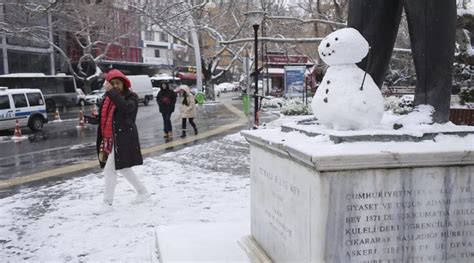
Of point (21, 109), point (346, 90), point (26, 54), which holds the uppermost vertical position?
point (26, 54)

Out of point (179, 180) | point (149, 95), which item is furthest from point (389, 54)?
point (149, 95)

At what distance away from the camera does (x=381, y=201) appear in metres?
2.46

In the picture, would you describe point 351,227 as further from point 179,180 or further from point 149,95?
point 149,95

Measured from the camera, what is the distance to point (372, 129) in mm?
2676

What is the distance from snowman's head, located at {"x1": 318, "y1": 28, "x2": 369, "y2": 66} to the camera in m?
2.74

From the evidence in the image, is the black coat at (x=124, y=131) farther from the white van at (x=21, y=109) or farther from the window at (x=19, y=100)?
the window at (x=19, y=100)

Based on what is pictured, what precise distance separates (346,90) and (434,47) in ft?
2.47

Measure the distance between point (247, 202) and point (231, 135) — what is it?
852cm

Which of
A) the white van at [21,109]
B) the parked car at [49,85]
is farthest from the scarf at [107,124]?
the parked car at [49,85]

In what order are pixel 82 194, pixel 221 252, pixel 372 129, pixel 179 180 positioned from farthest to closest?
pixel 179 180
pixel 82 194
pixel 221 252
pixel 372 129

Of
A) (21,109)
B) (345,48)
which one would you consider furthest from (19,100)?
(345,48)

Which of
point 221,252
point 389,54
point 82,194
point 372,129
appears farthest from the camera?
point 82,194

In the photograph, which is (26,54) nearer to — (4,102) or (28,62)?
(28,62)

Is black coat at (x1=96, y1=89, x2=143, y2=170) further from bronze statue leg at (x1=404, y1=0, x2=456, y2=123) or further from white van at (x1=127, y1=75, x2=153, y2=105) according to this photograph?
white van at (x1=127, y1=75, x2=153, y2=105)
